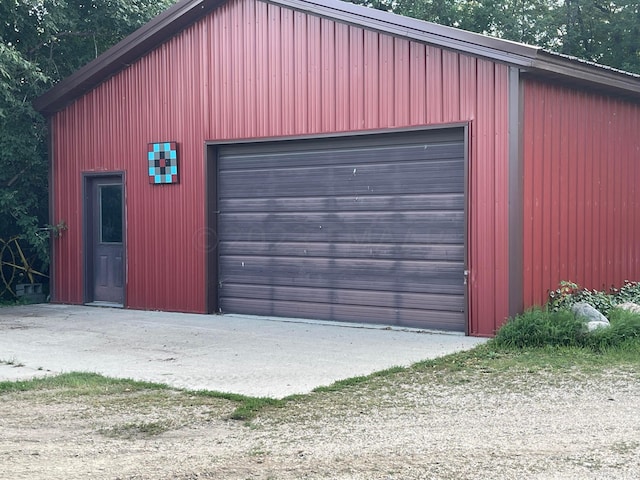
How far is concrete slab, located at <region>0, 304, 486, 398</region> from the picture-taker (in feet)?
27.4

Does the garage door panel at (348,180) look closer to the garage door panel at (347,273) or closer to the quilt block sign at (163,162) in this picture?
the quilt block sign at (163,162)

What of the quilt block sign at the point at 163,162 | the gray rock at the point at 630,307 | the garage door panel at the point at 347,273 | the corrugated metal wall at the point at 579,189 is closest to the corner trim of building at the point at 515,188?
the corrugated metal wall at the point at 579,189

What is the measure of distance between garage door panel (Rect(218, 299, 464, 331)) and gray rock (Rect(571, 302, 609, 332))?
143 centimetres

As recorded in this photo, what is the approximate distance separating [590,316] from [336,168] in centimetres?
402

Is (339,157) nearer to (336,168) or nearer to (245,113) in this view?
(336,168)

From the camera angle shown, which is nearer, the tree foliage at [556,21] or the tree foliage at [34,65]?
the tree foliage at [34,65]

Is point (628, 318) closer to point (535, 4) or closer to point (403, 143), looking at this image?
point (403, 143)

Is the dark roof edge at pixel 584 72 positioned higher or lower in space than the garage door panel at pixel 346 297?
higher

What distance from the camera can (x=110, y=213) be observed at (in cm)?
1480

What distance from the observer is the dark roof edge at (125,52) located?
529 inches

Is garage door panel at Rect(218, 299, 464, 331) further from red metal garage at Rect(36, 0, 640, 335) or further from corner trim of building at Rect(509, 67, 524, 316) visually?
corner trim of building at Rect(509, 67, 524, 316)

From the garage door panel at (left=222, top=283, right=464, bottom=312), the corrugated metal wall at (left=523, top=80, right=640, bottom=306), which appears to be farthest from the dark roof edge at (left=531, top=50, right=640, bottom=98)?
the garage door panel at (left=222, top=283, right=464, bottom=312)

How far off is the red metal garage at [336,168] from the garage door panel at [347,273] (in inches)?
0.9

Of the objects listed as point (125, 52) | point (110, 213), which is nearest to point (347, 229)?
point (110, 213)
